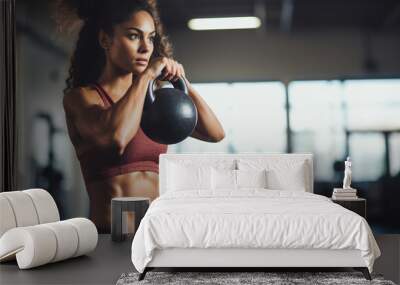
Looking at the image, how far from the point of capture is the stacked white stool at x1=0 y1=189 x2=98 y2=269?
427 centimetres

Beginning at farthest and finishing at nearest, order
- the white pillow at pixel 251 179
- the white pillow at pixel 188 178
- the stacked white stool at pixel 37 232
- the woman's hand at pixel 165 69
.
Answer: the woman's hand at pixel 165 69 < the white pillow at pixel 188 178 < the white pillow at pixel 251 179 < the stacked white stool at pixel 37 232

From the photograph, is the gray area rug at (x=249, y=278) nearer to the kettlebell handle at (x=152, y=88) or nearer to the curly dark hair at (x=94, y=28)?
the kettlebell handle at (x=152, y=88)

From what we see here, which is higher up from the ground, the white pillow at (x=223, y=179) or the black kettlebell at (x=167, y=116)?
the black kettlebell at (x=167, y=116)

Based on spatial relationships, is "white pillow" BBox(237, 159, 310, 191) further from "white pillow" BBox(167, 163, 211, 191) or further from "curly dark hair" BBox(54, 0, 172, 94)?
"curly dark hair" BBox(54, 0, 172, 94)

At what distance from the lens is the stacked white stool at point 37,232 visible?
14.0 feet

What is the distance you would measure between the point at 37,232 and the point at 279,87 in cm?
354

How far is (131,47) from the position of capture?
6.52m

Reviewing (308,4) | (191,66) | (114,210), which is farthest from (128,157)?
(308,4)

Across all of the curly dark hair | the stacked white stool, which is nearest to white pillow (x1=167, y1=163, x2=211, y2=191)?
the stacked white stool

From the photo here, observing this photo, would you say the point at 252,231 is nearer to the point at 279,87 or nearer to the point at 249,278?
the point at 249,278

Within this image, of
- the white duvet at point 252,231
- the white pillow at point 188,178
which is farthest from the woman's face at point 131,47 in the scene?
the white duvet at point 252,231

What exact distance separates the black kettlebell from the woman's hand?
121 millimetres

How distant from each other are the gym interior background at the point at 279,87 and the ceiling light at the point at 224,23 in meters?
0.06

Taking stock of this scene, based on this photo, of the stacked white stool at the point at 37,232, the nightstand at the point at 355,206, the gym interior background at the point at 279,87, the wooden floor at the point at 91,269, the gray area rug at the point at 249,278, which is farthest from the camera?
the gym interior background at the point at 279,87
